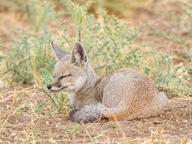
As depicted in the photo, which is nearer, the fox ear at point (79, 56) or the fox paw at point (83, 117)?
the fox paw at point (83, 117)

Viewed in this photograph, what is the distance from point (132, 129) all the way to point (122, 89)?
690mm

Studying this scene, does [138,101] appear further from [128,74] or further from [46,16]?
[46,16]

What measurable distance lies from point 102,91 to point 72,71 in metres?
0.49

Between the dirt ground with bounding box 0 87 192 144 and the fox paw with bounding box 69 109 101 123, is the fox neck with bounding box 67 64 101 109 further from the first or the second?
the fox paw with bounding box 69 109 101 123

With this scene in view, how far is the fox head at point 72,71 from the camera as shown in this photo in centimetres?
557

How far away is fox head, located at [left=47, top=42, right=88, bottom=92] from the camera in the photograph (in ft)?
18.3

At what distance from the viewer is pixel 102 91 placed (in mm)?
5676

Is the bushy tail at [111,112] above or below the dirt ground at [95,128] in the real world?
above

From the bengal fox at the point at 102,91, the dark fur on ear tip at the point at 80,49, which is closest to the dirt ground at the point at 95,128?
the bengal fox at the point at 102,91

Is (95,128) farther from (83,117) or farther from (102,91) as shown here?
(102,91)

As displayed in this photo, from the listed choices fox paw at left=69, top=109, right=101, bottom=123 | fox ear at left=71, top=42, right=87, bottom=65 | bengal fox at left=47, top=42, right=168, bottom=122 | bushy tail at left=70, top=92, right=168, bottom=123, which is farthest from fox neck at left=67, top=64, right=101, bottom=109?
fox paw at left=69, top=109, right=101, bottom=123

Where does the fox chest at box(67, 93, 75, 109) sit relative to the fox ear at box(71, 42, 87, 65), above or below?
below

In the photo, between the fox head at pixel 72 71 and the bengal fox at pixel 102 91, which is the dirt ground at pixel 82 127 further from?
the fox head at pixel 72 71

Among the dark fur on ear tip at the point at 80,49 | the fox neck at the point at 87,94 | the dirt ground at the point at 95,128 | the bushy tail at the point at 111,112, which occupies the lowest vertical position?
the dirt ground at the point at 95,128
